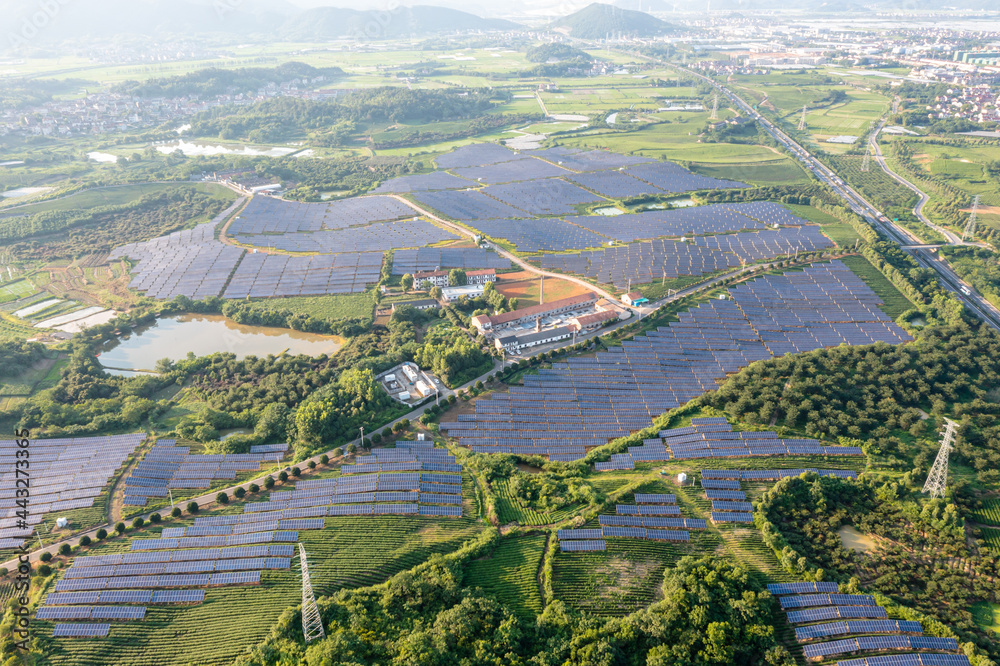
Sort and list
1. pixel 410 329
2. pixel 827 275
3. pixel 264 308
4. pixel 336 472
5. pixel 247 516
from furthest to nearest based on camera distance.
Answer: pixel 827 275
pixel 264 308
pixel 410 329
pixel 336 472
pixel 247 516

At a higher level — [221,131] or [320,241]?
[221,131]

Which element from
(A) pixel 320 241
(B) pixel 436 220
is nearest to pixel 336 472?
(A) pixel 320 241

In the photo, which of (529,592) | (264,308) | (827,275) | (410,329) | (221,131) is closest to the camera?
(529,592)

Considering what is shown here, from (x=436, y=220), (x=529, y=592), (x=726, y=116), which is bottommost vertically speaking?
(x=529, y=592)

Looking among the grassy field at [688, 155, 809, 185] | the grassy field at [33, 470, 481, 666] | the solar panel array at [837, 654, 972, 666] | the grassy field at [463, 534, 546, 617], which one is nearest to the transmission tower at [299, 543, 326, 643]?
the grassy field at [33, 470, 481, 666]

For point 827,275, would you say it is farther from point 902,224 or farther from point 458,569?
point 458,569

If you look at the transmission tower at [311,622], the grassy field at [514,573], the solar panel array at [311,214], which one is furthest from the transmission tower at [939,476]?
the solar panel array at [311,214]

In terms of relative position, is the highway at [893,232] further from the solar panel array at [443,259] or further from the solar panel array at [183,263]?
the solar panel array at [183,263]

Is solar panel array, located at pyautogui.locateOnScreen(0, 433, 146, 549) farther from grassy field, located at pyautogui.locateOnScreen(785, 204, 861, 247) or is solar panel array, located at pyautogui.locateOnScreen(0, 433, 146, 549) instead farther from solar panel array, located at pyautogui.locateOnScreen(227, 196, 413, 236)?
grassy field, located at pyautogui.locateOnScreen(785, 204, 861, 247)
